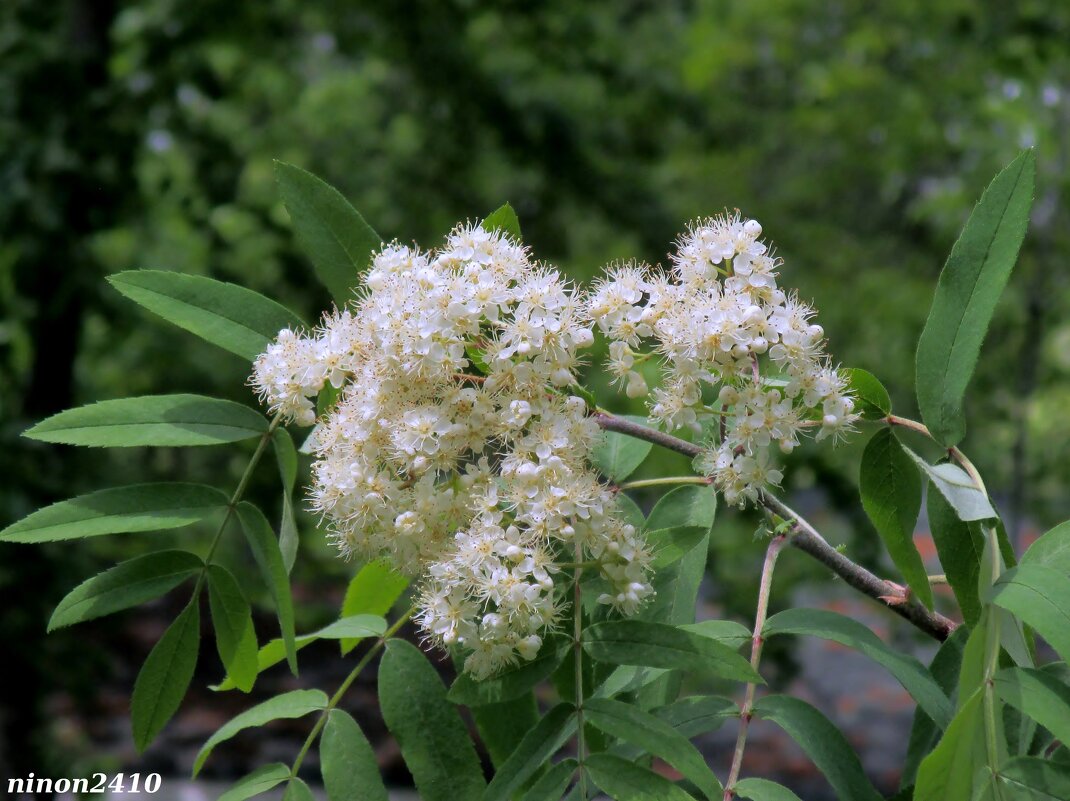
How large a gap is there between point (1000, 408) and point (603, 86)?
288 centimetres

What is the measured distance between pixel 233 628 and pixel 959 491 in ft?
2.74

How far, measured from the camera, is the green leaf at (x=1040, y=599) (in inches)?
36.7

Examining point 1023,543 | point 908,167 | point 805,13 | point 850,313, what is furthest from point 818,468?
point 805,13

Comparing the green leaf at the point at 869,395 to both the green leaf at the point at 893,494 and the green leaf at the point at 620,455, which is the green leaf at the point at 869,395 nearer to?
the green leaf at the point at 893,494

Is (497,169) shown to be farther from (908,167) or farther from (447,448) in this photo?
(447,448)

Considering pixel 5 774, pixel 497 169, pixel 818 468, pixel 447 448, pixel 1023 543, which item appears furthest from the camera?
pixel 497 169

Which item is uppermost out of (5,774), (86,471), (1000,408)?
(1000,408)

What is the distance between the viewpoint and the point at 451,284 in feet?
3.80

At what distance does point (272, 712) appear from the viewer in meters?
1.31

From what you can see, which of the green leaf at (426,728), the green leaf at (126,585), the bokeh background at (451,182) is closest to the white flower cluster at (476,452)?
the green leaf at (426,728)

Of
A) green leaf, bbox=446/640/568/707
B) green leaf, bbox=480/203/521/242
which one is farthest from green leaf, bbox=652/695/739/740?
green leaf, bbox=480/203/521/242

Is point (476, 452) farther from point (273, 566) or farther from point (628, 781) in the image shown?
point (628, 781)

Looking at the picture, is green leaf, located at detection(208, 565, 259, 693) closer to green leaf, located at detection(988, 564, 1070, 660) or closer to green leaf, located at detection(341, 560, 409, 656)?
green leaf, located at detection(341, 560, 409, 656)

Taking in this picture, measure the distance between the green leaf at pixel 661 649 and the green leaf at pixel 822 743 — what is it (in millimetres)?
172
